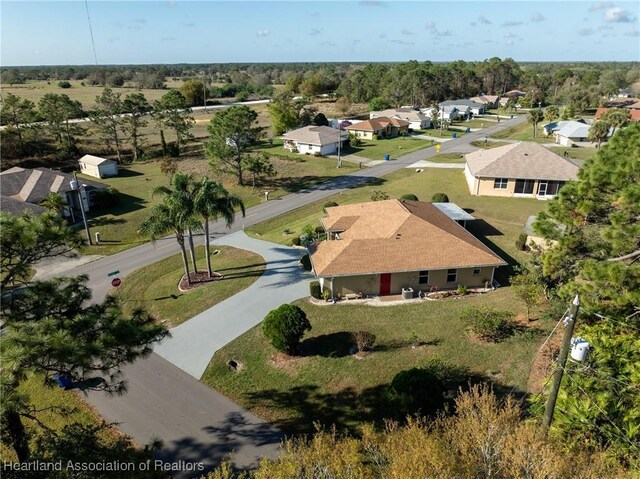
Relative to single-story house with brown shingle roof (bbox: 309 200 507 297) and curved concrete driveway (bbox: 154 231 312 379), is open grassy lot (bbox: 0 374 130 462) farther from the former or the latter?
single-story house with brown shingle roof (bbox: 309 200 507 297)

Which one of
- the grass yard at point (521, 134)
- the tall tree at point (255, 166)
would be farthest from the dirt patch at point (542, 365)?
the grass yard at point (521, 134)

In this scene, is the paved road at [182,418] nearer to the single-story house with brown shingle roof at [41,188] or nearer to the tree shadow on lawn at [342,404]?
the tree shadow on lawn at [342,404]

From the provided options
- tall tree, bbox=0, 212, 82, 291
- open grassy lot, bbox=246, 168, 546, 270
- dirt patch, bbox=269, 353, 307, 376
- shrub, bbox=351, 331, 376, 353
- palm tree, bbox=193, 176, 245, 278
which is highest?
tall tree, bbox=0, 212, 82, 291

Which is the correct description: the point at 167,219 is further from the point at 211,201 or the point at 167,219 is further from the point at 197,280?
the point at 197,280

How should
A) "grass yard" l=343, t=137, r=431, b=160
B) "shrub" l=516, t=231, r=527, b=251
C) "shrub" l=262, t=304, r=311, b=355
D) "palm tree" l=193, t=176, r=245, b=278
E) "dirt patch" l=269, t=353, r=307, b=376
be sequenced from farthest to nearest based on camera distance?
"grass yard" l=343, t=137, r=431, b=160, "shrub" l=516, t=231, r=527, b=251, "palm tree" l=193, t=176, r=245, b=278, "shrub" l=262, t=304, r=311, b=355, "dirt patch" l=269, t=353, r=307, b=376

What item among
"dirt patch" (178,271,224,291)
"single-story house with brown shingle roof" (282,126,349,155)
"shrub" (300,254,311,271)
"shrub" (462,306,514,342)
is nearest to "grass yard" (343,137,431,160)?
"single-story house with brown shingle roof" (282,126,349,155)

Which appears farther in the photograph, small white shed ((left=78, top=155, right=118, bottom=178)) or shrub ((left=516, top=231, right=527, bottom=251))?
small white shed ((left=78, top=155, right=118, bottom=178))
